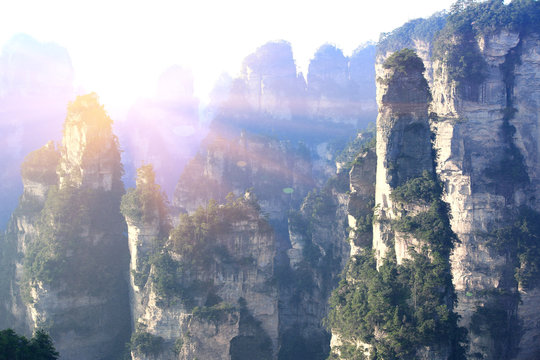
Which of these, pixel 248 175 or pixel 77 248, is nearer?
pixel 77 248

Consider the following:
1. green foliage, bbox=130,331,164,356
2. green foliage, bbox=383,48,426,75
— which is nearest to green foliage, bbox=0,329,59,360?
green foliage, bbox=130,331,164,356

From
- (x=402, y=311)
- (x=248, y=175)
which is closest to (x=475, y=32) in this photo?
(x=402, y=311)

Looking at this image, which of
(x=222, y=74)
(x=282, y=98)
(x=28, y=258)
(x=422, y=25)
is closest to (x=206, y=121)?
(x=222, y=74)

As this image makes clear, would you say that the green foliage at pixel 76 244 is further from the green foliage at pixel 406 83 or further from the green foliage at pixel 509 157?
the green foliage at pixel 509 157

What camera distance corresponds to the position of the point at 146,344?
27.5m

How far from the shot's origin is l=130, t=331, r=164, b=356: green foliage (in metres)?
27.5

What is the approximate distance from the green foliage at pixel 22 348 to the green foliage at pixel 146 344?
10162 mm

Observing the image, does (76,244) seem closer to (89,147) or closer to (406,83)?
(89,147)

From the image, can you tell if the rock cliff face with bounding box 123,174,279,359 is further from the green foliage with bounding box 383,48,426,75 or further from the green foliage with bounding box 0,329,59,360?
the green foliage with bounding box 383,48,426,75

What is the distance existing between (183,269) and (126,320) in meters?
9.24

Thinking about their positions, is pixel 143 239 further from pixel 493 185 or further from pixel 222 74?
pixel 222 74

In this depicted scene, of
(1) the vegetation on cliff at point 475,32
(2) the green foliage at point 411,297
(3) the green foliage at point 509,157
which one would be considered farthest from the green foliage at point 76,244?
(3) the green foliage at point 509,157

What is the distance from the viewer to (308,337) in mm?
36219

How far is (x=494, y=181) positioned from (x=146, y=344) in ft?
73.7
